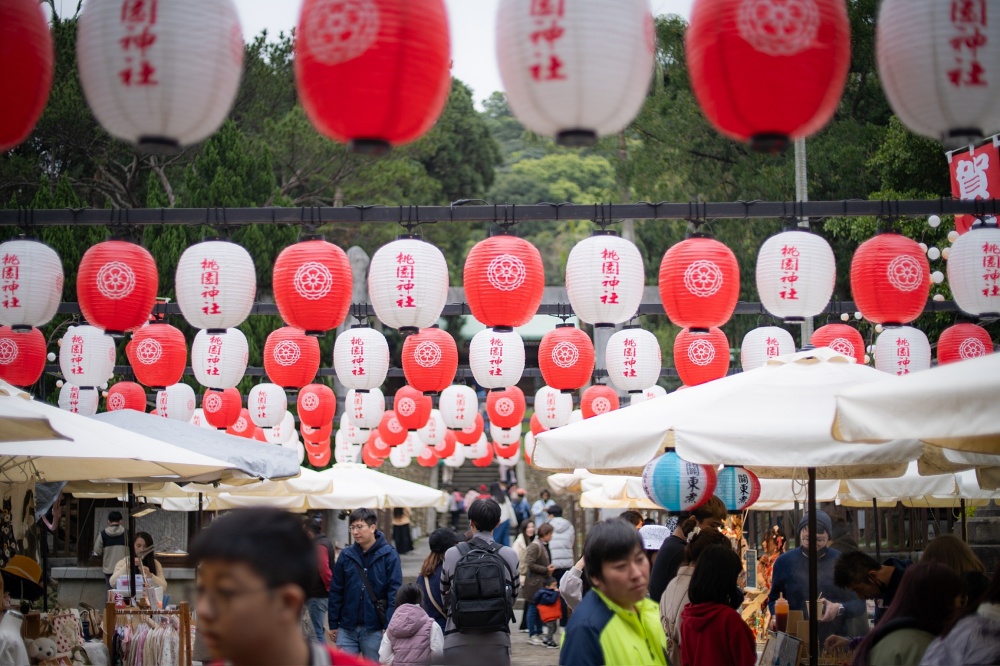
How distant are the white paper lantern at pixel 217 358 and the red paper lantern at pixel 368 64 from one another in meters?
8.99

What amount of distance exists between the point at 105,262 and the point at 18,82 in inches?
181

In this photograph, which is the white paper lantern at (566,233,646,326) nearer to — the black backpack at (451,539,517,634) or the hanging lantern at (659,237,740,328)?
the hanging lantern at (659,237,740,328)

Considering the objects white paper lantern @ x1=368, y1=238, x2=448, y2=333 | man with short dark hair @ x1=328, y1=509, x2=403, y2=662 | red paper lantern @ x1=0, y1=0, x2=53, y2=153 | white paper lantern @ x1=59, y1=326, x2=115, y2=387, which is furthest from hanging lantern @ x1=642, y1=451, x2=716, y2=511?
white paper lantern @ x1=59, y1=326, x2=115, y2=387

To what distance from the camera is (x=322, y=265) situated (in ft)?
28.3

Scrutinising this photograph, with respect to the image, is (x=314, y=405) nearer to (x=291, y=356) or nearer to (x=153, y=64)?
(x=291, y=356)

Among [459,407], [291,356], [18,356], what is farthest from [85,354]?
[459,407]

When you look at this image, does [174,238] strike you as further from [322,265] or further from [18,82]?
[18,82]

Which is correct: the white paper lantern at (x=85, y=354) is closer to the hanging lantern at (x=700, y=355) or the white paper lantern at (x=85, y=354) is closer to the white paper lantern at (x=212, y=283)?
the white paper lantern at (x=212, y=283)

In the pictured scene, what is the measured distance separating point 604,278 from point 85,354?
7.04 m

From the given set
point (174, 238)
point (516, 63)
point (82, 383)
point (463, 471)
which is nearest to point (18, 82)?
point (516, 63)

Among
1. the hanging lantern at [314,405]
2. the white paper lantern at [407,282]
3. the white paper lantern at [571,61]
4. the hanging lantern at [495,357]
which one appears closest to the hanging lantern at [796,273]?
the white paper lantern at [407,282]

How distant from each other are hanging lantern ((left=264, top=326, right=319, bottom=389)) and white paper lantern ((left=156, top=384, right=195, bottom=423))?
3.95 meters

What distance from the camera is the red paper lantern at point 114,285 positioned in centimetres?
863

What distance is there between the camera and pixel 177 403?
53.3 ft
